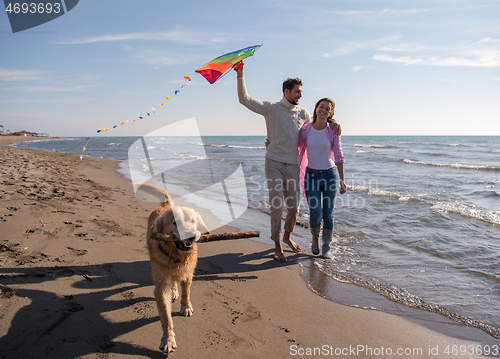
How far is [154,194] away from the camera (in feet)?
18.3

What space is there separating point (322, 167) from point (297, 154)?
45 cm

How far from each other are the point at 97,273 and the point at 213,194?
6158 millimetres

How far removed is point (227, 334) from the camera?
2566 millimetres

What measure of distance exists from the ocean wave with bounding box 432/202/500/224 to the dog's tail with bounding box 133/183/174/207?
7.05 meters

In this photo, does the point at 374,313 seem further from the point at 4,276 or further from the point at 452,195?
A: the point at 452,195

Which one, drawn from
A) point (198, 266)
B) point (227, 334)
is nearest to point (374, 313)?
point (227, 334)

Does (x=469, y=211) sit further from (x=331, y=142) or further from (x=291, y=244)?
(x=291, y=244)

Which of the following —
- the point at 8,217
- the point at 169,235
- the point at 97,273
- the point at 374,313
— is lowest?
the point at 374,313

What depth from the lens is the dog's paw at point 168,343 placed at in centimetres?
231

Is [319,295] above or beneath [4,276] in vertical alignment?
beneath

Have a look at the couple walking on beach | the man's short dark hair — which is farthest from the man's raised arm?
the man's short dark hair

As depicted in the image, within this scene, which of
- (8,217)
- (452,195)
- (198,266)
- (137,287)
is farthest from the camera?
(452,195)

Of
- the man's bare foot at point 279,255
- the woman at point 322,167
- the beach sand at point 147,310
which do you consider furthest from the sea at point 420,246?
the woman at point 322,167

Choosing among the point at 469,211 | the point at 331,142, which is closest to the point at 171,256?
the point at 331,142
